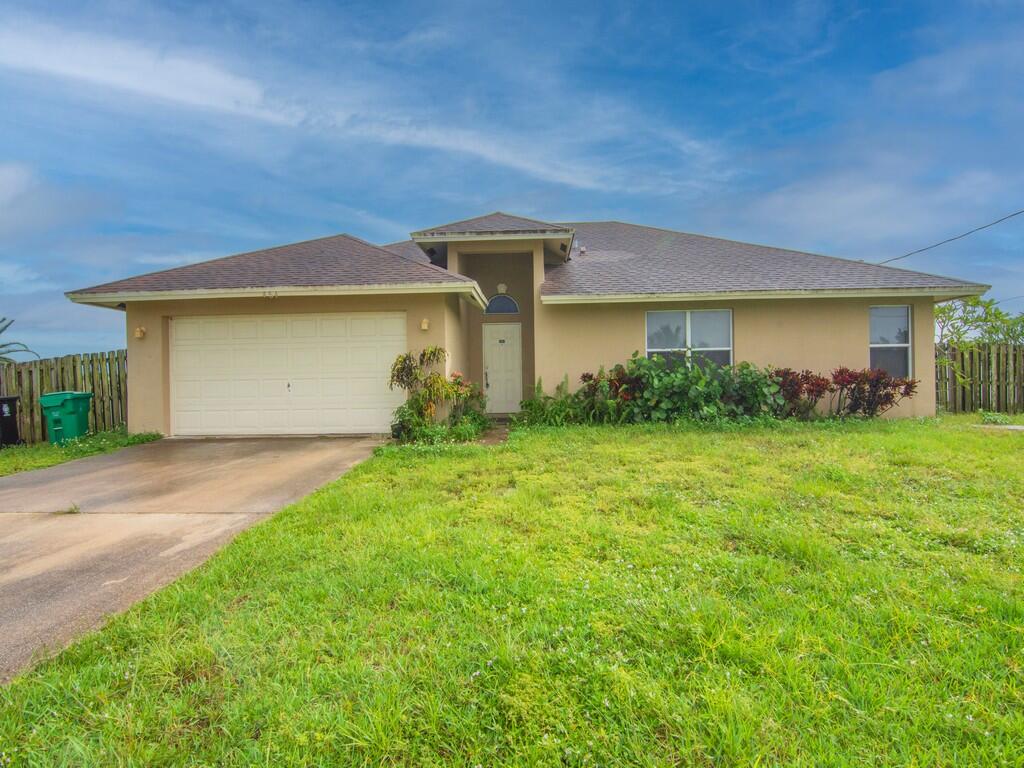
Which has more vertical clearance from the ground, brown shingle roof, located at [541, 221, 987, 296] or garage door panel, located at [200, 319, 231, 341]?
brown shingle roof, located at [541, 221, 987, 296]

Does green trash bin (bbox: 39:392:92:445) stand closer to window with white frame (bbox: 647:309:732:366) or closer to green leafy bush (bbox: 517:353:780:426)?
green leafy bush (bbox: 517:353:780:426)

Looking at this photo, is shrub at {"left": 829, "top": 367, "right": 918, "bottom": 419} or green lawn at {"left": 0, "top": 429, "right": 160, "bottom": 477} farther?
shrub at {"left": 829, "top": 367, "right": 918, "bottom": 419}

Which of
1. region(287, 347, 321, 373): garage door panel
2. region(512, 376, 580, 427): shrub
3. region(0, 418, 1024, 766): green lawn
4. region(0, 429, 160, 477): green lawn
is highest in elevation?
region(287, 347, 321, 373): garage door panel

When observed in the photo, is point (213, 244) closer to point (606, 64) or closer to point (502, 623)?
point (606, 64)

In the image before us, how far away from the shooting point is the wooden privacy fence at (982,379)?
1171cm

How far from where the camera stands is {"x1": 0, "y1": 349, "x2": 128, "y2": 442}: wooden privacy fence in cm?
972

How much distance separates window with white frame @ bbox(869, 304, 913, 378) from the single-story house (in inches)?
1.2

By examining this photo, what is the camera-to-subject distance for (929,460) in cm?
575

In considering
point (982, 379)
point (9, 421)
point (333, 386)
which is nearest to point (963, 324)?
point (982, 379)

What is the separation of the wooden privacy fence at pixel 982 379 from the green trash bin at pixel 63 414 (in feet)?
63.1

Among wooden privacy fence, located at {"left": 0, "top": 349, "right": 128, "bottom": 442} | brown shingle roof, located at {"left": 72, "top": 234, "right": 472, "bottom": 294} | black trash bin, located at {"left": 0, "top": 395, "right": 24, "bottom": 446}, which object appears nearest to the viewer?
brown shingle roof, located at {"left": 72, "top": 234, "right": 472, "bottom": 294}

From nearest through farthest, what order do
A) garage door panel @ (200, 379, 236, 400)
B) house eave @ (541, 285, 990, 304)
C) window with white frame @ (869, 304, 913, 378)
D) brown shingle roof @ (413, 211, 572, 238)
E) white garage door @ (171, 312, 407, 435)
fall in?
white garage door @ (171, 312, 407, 435), garage door panel @ (200, 379, 236, 400), house eave @ (541, 285, 990, 304), brown shingle roof @ (413, 211, 572, 238), window with white frame @ (869, 304, 913, 378)

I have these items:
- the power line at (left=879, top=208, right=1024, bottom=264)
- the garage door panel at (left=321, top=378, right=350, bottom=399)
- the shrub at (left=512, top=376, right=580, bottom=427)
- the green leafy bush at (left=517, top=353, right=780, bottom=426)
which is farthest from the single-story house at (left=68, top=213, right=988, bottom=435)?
the power line at (left=879, top=208, right=1024, bottom=264)

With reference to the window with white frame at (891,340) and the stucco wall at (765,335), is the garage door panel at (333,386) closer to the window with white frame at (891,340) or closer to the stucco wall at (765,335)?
the stucco wall at (765,335)
